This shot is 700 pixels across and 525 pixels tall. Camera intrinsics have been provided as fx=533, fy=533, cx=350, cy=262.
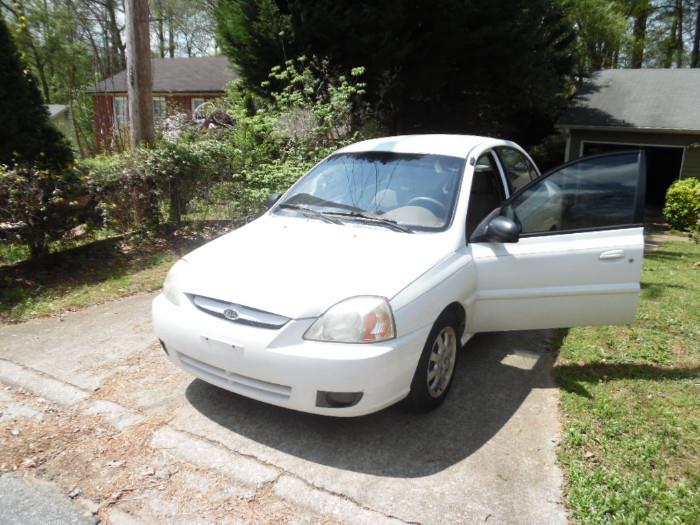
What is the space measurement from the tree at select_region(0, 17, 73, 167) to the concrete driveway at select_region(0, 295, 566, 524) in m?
3.72

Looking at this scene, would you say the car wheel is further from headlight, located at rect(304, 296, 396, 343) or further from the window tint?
the window tint

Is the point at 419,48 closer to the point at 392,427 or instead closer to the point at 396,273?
the point at 396,273

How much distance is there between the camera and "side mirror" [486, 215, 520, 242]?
3635mm

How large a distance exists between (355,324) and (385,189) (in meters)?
1.60

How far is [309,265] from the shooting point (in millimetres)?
3248

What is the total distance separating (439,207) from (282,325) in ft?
5.31

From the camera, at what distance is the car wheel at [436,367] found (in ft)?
10.5

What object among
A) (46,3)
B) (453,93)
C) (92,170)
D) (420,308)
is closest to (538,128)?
(453,93)

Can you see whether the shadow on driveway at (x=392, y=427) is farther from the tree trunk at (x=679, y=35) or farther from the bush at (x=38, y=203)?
the tree trunk at (x=679, y=35)

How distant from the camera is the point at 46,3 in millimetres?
28453

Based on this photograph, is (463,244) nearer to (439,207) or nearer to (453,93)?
(439,207)

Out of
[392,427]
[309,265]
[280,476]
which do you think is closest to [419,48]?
[309,265]

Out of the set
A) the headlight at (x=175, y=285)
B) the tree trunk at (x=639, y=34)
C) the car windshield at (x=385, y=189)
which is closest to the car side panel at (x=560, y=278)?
the car windshield at (x=385, y=189)

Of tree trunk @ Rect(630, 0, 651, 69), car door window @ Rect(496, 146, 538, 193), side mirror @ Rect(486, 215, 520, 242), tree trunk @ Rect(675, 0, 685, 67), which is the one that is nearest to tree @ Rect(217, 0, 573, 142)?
car door window @ Rect(496, 146, 538, 193)
